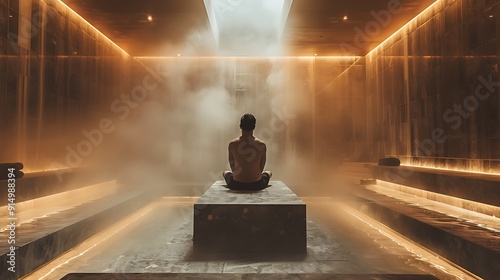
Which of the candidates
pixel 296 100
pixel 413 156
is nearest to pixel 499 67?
pixel 413 156

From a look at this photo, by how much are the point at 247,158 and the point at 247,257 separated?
1.08 meters

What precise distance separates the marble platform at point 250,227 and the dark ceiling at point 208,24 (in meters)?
4.41

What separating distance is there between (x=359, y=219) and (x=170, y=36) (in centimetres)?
614

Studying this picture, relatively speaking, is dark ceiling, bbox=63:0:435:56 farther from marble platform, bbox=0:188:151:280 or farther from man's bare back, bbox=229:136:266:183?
marble platform, bbox=0:188:151:280

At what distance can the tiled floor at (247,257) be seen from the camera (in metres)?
2.45

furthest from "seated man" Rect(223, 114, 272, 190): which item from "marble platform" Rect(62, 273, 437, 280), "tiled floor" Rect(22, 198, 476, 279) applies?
"marble platform" Rect(62, 273, 437, 280)

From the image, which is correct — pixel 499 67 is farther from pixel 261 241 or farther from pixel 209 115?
pixel 209 115

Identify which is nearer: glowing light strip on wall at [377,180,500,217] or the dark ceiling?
glowing light strip on wall at [377,180,500,217]

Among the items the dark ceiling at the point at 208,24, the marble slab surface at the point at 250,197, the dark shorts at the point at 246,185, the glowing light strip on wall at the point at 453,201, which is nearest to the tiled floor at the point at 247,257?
the marble slab surface at the point at 250,197

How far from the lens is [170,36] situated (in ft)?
25.5

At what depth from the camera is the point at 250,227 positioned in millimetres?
2795

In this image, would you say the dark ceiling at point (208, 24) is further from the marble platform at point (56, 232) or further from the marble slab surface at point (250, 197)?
the marble slab surface at point (250, 197)

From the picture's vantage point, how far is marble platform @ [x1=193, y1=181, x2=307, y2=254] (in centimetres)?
278

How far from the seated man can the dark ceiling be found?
3485 mm
